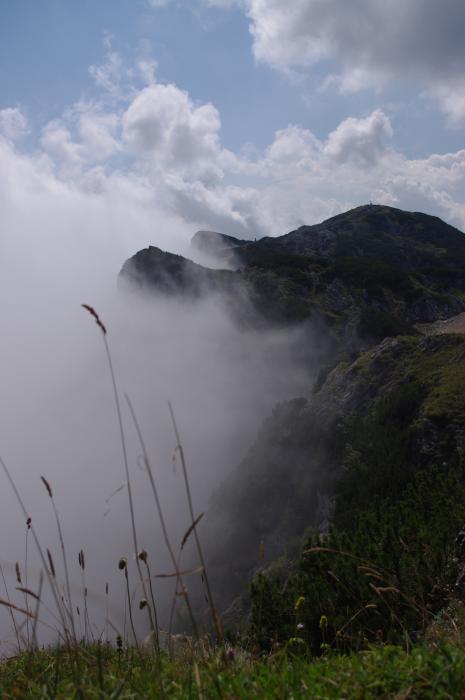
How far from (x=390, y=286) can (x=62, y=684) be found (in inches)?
6330

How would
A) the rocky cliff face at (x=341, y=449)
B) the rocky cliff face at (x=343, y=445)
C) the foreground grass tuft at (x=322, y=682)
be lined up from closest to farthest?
1. the foreground grass tuft at (x=322, y=682)
2. the rocky cliff face at (x=341, y=449)
3. the rocky cliff face at (x=343, y=445)

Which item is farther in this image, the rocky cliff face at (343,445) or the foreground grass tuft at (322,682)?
the rocky cliff face at (343,445)

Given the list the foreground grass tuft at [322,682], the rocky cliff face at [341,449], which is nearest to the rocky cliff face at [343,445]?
the rocky cliff face at [341,449]

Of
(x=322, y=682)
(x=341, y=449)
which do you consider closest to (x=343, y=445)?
(x=341, y=449)

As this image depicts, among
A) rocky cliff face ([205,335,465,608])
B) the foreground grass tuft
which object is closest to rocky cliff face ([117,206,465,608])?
rocky cliff face ([205,335,465,608])

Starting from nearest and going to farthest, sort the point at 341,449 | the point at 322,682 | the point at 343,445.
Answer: the point at 322,682
the point at 341,449
the point at 343,445

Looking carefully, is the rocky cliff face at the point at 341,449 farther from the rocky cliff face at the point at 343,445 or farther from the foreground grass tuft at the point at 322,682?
the foreground grass tuft at the point at 322,682

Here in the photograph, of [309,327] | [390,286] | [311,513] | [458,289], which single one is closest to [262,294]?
[309,327]

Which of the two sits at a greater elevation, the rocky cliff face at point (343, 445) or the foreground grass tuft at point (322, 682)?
the foreground grass tuft at point (322, 682)

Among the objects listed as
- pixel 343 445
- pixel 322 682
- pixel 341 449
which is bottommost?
pixel 341 449

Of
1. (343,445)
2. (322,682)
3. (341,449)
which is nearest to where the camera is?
(322,682)

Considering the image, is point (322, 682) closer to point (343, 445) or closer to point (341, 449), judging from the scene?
point (341, 449)

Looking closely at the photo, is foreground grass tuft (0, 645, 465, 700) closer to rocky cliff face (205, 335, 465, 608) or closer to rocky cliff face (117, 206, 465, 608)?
rocky cliff face (117, 206, 465, 608)

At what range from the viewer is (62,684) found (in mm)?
3254
